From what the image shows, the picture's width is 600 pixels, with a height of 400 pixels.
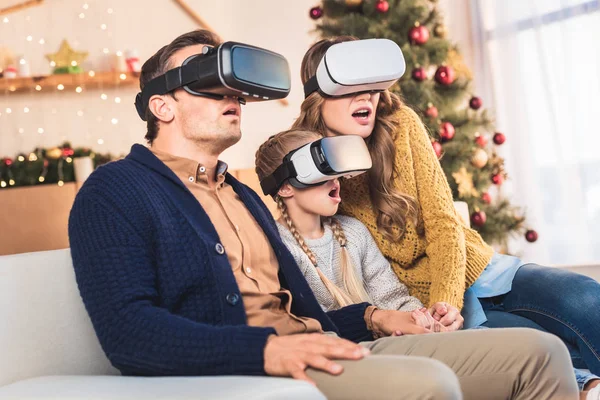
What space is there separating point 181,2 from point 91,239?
16.8 feet

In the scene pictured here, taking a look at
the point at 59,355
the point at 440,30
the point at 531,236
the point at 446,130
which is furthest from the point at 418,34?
the point at 59,355

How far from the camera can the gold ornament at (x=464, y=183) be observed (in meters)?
4.55

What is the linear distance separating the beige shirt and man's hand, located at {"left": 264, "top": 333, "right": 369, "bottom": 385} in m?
0.31

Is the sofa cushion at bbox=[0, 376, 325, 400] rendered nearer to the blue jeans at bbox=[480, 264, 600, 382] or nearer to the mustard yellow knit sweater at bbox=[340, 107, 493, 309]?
the mustard yellow knit sweater at bbox=[340, 107, 493, 309]

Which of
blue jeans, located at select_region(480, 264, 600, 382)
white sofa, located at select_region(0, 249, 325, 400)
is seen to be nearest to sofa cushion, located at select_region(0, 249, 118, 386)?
white sofa, located at select_region(0, 249, 325, 400)

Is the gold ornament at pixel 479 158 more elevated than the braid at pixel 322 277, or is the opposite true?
the braid at pixel 322 277

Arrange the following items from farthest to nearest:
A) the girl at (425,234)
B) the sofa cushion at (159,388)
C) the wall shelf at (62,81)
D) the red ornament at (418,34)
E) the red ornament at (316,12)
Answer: the wall shelf at (62,81), the red ornament at (316,12), the red ornament at (418,34), the girl at (425,234), the sofa cushion at (159,388)

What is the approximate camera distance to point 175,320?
1439 millimetres

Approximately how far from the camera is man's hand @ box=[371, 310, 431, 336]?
1934mm

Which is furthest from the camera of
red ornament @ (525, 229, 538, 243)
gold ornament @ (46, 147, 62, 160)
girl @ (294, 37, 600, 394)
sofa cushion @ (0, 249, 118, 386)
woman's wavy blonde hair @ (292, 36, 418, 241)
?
gold ornament @ (46, 147, 62, 160)

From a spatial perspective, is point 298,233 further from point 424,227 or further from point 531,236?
point 531,236

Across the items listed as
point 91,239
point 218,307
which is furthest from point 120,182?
point 218,307

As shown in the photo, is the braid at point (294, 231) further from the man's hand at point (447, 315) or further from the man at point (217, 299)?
the man's hand at point (447, 315)

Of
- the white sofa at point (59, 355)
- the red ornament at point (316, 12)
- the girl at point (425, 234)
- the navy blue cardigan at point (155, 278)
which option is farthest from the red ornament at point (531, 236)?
the white sofa at point (59, 355)
